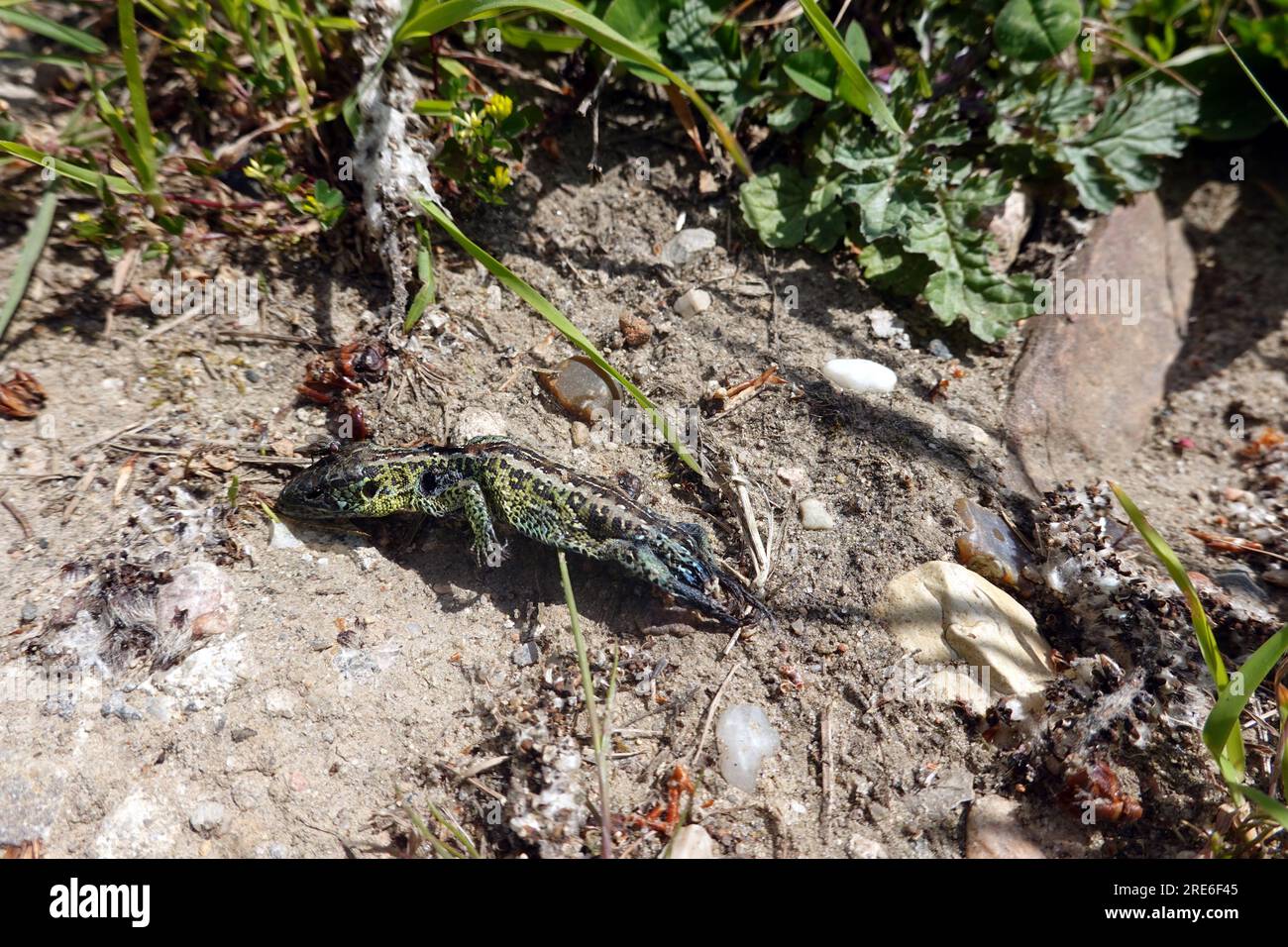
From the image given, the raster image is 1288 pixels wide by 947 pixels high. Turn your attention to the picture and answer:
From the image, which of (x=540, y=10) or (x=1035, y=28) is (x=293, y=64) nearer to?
(x=540, y=10)

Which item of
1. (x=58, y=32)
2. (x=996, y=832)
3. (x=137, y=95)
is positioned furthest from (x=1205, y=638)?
(x=58, y=32)

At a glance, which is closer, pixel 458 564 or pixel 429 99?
pixel 458 564

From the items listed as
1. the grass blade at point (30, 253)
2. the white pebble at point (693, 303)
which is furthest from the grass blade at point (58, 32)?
the white pebble at point (693, 303)

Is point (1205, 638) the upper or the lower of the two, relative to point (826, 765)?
upper

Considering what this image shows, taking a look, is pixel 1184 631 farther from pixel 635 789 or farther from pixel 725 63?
pixel 725 63

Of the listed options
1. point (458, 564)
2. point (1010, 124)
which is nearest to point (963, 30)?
point (1010, 124)

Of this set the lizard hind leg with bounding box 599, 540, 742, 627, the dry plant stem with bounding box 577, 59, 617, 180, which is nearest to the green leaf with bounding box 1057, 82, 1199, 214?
the dry plant stem with bounding box 577, 59, 617, 180

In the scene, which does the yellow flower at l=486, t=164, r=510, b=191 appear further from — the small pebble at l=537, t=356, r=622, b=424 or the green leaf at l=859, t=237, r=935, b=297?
the green leaf at l=859, t=237, r=935, b=297
